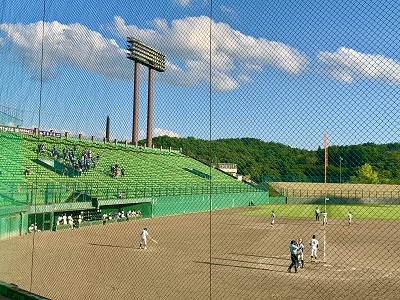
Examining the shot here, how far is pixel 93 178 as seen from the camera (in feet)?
83.9

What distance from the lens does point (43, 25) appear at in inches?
342

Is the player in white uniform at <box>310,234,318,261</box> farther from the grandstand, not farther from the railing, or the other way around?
the railing

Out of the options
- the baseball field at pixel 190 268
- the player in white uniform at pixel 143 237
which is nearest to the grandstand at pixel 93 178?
the baseball field at pixel 190 268

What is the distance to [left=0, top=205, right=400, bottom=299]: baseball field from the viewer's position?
992 cm

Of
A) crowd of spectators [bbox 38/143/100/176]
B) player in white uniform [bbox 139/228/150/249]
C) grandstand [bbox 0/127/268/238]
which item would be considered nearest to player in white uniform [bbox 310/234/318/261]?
grandstand [bbox 0/127/268/238]

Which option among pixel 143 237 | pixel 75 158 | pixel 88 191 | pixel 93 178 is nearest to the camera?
pixel 143 237

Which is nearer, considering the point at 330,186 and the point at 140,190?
the point at 330,186

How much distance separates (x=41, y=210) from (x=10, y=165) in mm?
6273

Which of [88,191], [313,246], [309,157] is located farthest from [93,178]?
[309,157]

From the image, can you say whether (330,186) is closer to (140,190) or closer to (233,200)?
(140,190)

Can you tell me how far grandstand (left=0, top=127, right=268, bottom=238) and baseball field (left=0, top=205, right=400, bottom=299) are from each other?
2005 mm

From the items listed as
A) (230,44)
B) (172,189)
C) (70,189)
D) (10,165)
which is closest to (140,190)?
(172,189)

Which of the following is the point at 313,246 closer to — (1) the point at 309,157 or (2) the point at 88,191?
(1) the point at 309,157

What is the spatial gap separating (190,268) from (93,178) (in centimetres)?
1396
